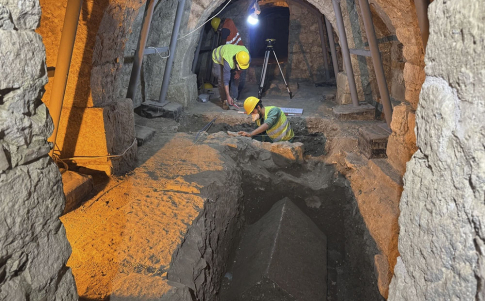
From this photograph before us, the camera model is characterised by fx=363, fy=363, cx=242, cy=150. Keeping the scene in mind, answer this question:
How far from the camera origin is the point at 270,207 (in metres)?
3.95

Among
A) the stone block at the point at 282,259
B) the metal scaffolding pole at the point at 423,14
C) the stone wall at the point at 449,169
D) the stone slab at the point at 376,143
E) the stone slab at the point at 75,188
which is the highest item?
the metal scaffolding pole at the point at 423,14

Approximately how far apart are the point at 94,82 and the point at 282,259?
2242 mm

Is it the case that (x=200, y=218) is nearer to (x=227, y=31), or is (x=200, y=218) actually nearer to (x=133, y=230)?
(x=133, y=230)

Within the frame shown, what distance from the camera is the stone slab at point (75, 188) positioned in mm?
2861

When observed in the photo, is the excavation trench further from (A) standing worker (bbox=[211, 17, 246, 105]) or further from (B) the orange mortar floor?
(A) standing worker (bbox=[211, 17, 246, 105])

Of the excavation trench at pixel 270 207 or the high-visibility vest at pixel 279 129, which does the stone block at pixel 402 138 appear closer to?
the excavation trench at pixel 270 207

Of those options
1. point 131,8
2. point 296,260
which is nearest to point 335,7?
point 131,8

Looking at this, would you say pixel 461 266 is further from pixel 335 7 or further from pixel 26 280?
pixel 335 7

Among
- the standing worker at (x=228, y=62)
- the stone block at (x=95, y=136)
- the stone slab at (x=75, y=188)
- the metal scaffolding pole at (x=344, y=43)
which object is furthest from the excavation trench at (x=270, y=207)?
the standing worker at (x=228, y=62)

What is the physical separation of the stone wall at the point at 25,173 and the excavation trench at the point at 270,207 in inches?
43.5

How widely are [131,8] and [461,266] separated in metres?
3.34

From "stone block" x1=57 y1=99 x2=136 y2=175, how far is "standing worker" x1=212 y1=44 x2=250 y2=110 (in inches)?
156

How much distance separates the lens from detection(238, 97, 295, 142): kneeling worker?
17.0ft

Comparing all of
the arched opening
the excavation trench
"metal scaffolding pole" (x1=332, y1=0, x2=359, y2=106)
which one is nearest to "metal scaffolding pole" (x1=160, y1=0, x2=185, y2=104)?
the arched opening
